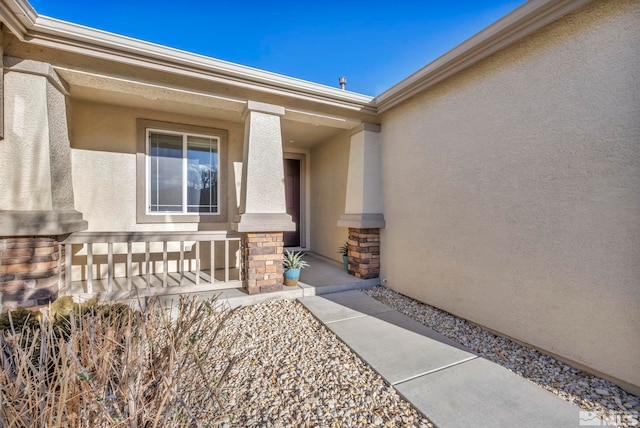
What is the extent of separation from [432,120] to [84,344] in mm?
4284

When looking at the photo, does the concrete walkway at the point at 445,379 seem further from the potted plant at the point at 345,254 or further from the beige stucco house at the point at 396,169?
the potted plant at the point at 345,254

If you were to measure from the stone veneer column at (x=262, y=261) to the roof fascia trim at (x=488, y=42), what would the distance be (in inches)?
119

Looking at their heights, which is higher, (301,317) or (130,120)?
(130,120)

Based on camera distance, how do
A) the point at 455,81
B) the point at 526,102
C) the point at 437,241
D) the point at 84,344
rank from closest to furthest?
the point at 84,344 < the point at 526,102 < the point at 455,81 < the point at 437,241

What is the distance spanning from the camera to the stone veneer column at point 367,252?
191 inches

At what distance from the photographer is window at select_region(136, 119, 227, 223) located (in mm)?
4789

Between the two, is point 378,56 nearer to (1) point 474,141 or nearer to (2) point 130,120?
(1) point 474,141

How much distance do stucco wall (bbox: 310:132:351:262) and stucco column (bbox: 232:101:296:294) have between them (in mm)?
2119

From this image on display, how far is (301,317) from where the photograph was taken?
3.56m

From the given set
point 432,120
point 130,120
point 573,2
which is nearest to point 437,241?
point 432,120

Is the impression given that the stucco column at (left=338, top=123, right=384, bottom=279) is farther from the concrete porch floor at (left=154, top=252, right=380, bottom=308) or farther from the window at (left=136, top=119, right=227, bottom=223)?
the window at (left=136, top=119, right=227, bottom=223)

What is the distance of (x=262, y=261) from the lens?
4090mm

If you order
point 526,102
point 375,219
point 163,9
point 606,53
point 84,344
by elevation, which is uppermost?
point 163,9

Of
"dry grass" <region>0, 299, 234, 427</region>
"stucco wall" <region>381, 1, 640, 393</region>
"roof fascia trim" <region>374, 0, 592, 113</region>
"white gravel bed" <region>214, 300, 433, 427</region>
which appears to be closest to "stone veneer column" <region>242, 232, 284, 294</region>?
"white gravel bed" <region>214, 300, 433, 427</region>
